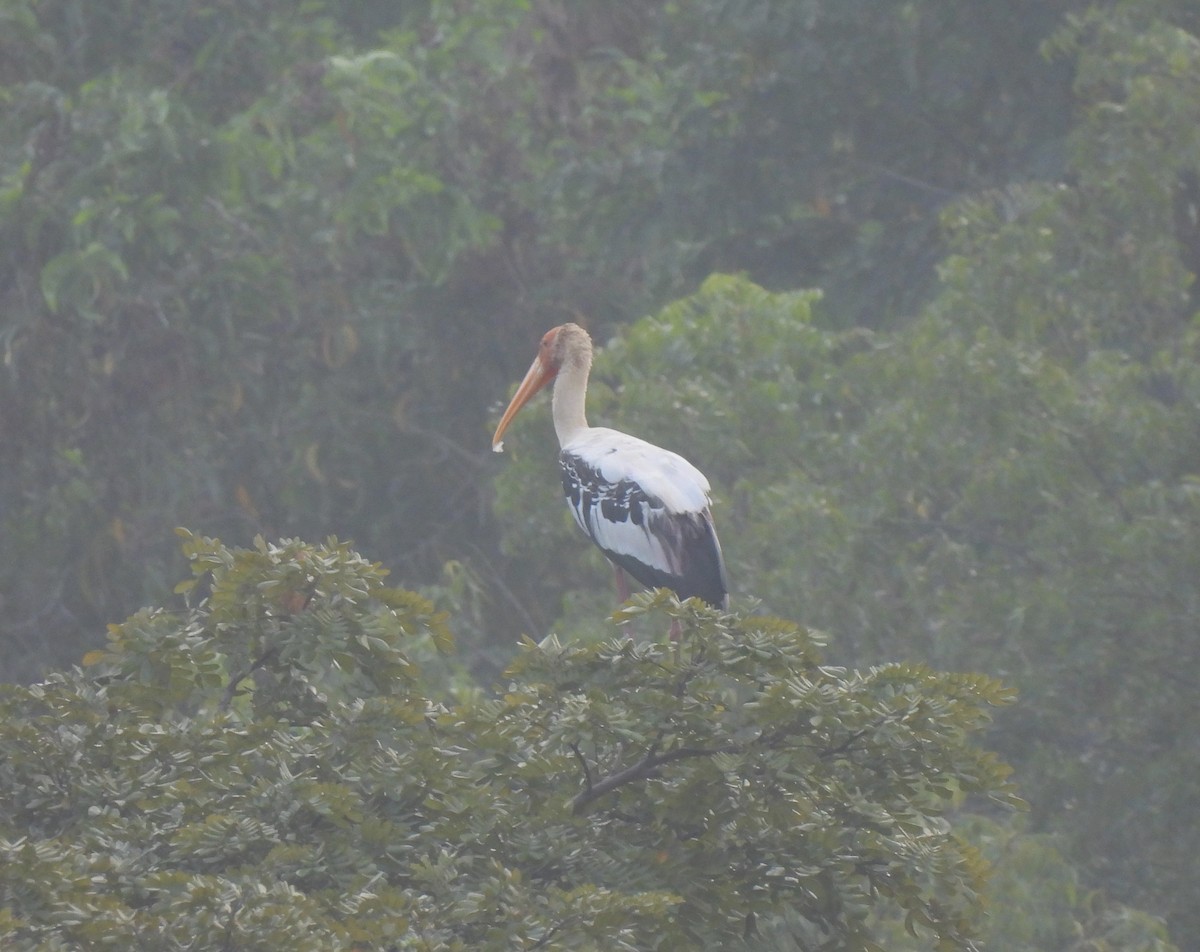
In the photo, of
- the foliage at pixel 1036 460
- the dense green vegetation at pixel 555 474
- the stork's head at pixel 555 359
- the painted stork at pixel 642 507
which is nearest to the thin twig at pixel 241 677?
the dense green vegetation at pixel 555 474

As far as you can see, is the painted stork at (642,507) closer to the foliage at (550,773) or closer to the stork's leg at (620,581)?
the stork's leg at (620,581)

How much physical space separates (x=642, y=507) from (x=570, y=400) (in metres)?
0.89

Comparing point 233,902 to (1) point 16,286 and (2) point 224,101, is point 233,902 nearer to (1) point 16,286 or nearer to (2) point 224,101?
(1) point 16,286

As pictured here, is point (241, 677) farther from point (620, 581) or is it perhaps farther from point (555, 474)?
point (555, 474)

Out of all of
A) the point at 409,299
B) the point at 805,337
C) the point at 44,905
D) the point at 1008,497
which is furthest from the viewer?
the point at 409,299

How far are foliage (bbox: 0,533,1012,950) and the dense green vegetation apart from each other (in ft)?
0.03

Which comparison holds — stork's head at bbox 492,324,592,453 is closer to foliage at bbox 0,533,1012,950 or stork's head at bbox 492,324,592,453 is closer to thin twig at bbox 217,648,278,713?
thin twig at bbox 217,648,278,713

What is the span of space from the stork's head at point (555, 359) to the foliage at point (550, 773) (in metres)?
3.48

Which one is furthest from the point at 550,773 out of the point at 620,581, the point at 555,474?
the point at 555,474

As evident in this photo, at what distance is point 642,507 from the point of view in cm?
713

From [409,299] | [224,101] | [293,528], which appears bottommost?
[293,528]

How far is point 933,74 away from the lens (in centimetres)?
1252

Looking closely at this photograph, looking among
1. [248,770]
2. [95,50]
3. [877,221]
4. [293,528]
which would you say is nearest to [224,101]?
[95,50]

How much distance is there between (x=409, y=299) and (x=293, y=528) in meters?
1.47
